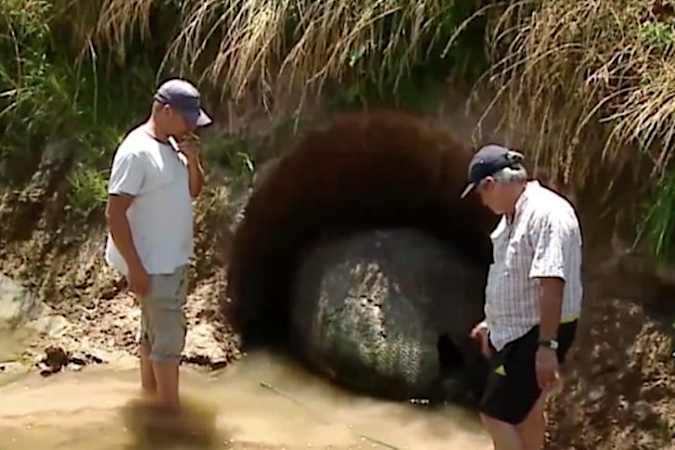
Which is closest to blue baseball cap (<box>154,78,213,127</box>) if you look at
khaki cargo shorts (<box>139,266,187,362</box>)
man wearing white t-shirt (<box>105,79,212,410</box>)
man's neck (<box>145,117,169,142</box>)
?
man wearing white t-shirt (<box>105,79,212,410</box>)

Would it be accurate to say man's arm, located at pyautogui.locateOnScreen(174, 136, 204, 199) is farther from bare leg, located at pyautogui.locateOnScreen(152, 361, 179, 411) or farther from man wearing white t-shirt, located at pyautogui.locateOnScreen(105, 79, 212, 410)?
bare leg, located at pyautogui.locateOnScreen(152, 361, 179, 411)

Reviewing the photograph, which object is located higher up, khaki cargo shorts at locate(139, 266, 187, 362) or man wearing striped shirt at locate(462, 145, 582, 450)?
man wearing striped shirt at locate(462, 145, 582, 450)

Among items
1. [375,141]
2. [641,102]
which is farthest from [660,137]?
[375,141]

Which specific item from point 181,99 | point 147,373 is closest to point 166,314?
point 147,373

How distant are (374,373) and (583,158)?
5.09 feet

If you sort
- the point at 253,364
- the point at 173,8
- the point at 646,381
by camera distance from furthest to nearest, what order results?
the point at 173,8 < the point at 253,364 < the point at 646,381

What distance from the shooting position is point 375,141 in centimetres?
670

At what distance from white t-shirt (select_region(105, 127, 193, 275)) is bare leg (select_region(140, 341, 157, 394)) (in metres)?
0.47

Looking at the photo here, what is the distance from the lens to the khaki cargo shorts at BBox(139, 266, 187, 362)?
219 inches

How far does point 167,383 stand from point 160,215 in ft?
2.68

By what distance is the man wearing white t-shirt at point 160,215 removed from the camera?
537 centimetres

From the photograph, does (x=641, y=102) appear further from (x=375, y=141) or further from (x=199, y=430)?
(x=199, y=430)

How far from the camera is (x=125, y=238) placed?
5371 millimetres

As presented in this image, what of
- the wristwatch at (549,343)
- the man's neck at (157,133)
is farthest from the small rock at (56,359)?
the wristwatch at (549,343)
